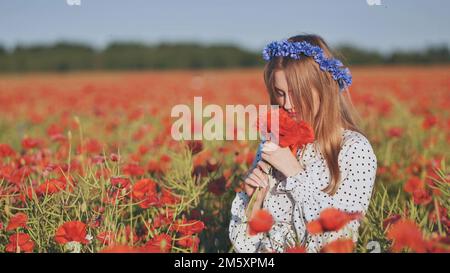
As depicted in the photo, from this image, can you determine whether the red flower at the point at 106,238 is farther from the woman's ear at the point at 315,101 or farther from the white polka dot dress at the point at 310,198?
the woman's ear at the point at 315,101

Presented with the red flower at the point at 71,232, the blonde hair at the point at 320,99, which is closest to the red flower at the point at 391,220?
the blonde hair at the point at 320,99

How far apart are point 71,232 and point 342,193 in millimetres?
717

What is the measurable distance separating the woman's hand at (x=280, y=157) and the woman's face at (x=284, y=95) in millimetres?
162

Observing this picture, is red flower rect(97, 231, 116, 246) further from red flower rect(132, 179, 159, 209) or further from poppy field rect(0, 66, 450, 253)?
red flower rect(132, 179, 159, 209)

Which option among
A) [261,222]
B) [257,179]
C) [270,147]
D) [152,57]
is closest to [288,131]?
[270,147]

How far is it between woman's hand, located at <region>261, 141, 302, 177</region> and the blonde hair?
139 millimetres

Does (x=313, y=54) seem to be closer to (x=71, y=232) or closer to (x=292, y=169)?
(x=292, y=169)

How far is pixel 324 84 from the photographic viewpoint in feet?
5.25

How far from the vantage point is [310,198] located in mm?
1432

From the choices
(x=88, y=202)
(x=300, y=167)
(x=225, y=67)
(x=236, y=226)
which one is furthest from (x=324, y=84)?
(x=225, y=67)

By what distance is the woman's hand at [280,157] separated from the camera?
1427 millimetres

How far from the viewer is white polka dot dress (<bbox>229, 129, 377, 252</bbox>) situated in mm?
1425

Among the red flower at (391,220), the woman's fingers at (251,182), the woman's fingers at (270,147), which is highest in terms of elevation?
the woman's fingers at (270,147)
